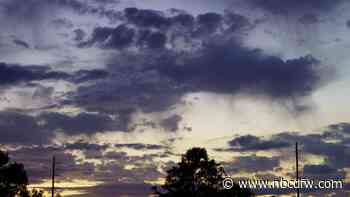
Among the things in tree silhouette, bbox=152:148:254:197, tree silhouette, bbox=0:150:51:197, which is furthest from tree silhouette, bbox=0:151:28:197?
tree silhouette, bbox=152:148:254:197

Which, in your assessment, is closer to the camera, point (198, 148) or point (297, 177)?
point (297, 177)

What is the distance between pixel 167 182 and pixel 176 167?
2705 millimetres

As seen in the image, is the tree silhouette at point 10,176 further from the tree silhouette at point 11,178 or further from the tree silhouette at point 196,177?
the tree silhouette at point 196,177

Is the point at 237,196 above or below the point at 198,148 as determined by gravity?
below

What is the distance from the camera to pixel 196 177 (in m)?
84.6

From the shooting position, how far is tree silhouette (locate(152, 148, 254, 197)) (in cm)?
8381

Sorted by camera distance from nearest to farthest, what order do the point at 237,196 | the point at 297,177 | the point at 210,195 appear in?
the point at 297,177 < the point at 210,195 < the point at 237,196

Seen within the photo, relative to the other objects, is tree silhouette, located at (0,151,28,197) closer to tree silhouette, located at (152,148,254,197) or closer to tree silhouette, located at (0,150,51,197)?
tree silhouette, located at (0,150,51,197)

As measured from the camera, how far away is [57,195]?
95.2 m

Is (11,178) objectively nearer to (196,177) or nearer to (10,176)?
(10,176)

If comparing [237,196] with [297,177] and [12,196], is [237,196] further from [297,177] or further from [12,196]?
[12,196]

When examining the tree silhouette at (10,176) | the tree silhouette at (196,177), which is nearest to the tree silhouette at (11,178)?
the tree silhouette at (10,176)

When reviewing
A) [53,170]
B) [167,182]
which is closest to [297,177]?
[167,182]

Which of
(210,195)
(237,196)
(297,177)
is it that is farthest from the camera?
(237,196)
